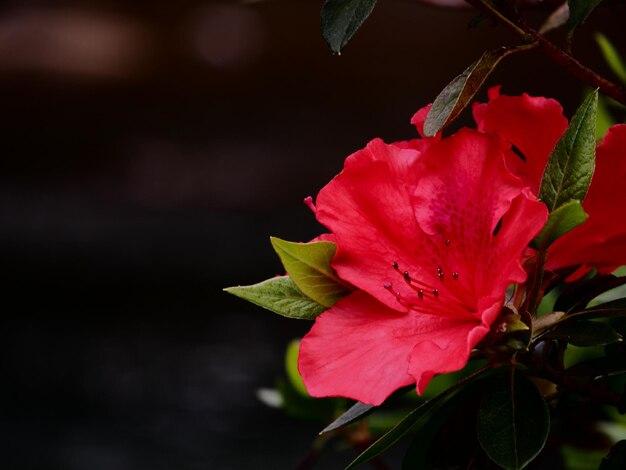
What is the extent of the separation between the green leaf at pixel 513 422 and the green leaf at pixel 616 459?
8 cm

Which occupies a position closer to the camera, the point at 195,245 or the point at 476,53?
the point at 476,53

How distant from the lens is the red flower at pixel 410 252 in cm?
44

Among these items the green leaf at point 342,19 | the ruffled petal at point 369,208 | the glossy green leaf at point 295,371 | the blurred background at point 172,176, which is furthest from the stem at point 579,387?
the blurred background at point 172,176

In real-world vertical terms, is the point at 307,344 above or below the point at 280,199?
above

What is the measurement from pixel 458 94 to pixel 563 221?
100mm

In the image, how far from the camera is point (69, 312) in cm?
319

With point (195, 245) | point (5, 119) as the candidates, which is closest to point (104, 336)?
point (195, 245)

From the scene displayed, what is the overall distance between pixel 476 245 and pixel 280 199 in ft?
10.0

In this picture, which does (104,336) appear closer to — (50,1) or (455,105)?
(50,1)

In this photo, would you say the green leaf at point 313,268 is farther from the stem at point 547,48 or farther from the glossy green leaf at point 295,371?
the glossy green leaf at point 295,371

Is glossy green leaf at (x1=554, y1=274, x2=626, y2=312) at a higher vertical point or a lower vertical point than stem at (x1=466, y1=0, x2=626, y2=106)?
lower

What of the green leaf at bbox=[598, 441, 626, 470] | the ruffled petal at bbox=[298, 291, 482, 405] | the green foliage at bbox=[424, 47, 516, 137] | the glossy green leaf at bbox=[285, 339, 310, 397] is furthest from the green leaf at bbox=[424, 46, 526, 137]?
the glossy green leaf at bbox=[285, 339, 310, 397]

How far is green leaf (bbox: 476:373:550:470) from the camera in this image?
1.54 feet

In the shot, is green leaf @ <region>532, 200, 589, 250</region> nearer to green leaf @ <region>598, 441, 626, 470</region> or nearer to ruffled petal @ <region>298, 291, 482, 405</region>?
ruffled petal @ <region>298, 291, 482, 405</region>
